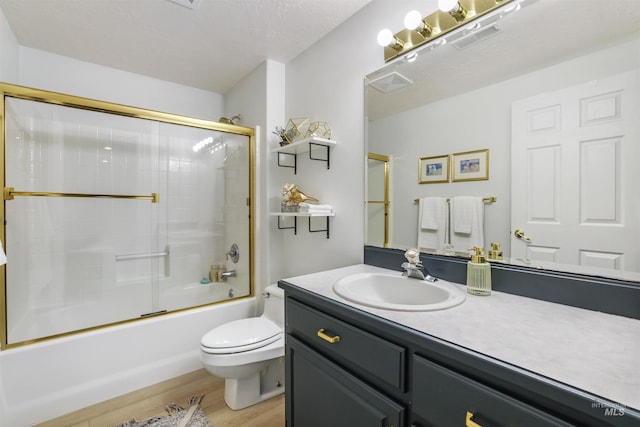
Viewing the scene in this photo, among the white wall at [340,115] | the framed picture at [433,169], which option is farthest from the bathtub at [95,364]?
the framed picture at [433,169]

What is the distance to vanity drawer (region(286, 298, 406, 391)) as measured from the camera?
792 mm

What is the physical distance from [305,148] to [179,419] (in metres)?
1.79

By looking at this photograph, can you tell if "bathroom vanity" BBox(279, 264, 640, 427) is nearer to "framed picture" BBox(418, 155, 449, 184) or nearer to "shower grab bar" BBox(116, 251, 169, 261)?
"framed picture" BBox(418, 155, 449, 184)

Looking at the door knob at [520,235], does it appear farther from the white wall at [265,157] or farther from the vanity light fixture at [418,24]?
the white wall at [265,157]

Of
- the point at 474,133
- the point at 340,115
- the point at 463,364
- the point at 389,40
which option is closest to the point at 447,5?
the point at 389,40

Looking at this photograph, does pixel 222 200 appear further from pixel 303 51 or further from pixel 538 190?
pixel 538 190

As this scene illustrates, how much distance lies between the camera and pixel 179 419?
5.17 ft

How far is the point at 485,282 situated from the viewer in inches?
41.5

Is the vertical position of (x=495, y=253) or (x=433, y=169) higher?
(x=433, y=169)

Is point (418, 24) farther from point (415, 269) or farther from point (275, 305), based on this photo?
point (275, 305)

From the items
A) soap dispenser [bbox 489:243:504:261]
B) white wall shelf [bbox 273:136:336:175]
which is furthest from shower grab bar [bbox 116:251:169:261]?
soap dispenser [bbox 489:243:504:261]

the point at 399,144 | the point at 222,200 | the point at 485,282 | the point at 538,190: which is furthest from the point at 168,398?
the point at 538,190

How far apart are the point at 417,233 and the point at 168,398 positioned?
177cm

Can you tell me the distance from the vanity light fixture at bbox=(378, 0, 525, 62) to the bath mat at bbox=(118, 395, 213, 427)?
219 centimetres
